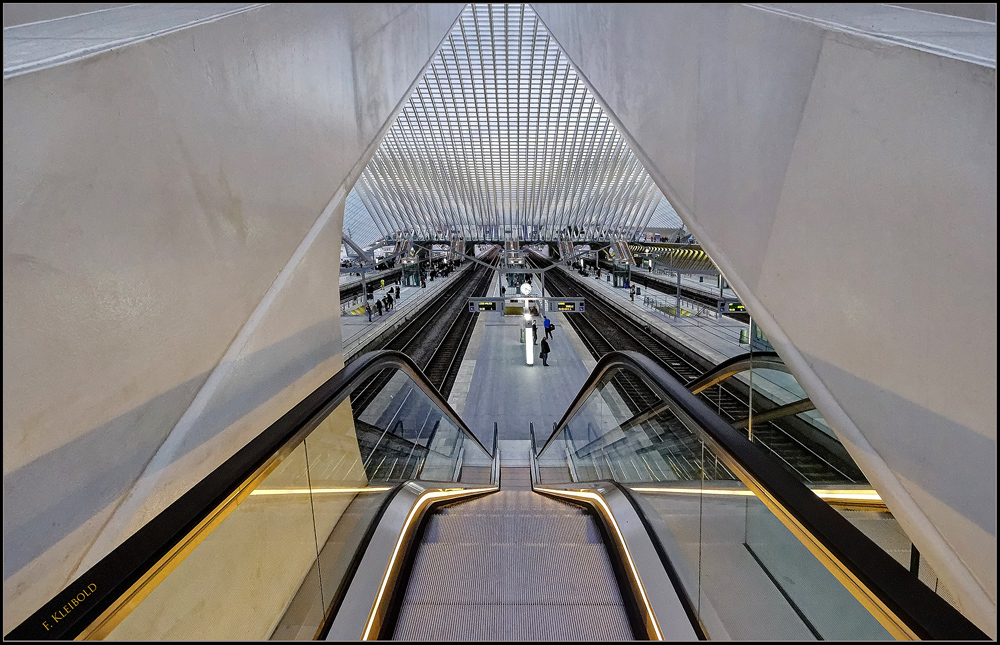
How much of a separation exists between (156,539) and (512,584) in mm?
2282

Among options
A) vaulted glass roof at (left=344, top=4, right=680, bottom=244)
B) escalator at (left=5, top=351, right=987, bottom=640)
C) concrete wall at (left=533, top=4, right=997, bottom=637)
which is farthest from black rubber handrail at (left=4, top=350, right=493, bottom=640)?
vaulted glass roof at (left=344, top=4, right=680, bottom=244)

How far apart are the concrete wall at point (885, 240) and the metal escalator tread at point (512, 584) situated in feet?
5.35

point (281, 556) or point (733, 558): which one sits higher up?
point (281, 556)

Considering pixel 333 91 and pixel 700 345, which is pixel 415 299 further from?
pixel 333 91

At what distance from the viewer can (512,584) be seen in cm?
309

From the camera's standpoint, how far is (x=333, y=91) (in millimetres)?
4125

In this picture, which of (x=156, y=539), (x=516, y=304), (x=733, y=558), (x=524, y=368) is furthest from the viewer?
(x=516, y=304)

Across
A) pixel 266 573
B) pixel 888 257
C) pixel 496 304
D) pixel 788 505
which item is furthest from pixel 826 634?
pixel 496 304

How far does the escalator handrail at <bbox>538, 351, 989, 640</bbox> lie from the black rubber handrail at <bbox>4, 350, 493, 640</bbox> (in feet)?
6.22

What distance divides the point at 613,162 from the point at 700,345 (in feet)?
83.9

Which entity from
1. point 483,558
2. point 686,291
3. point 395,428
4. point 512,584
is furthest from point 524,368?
point 686,291

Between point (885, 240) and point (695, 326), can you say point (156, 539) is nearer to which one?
point (885, 240)

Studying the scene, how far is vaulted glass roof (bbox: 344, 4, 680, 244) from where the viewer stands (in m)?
28.0

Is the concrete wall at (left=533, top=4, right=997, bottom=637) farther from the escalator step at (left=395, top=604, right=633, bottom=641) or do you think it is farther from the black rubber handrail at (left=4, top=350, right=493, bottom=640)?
the black rubber handrail at (left=4, top=350, right=493, bottom=640)
